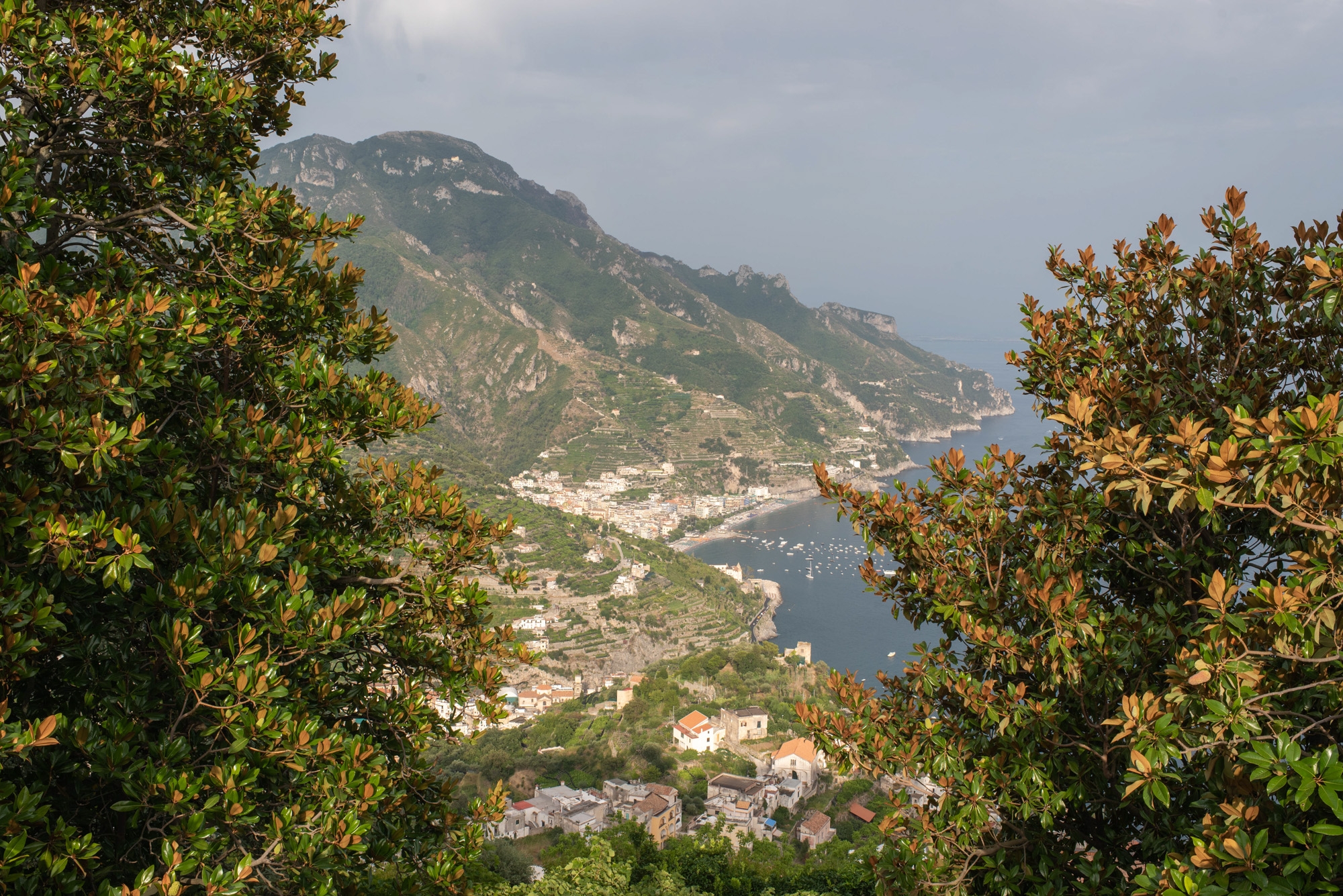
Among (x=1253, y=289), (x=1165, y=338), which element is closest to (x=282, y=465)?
(x=1165, y=338)

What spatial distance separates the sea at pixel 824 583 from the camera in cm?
4228

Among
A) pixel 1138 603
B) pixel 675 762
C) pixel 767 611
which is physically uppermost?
pixel 1138 603

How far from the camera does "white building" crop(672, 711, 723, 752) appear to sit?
27969 millimetres

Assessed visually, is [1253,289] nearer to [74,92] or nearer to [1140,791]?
[1140,791]

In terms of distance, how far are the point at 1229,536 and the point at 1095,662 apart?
0.70 m

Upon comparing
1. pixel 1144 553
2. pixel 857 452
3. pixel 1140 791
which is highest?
pixel 1144 553

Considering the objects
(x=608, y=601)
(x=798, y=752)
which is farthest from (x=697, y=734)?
(x=608, y=601)

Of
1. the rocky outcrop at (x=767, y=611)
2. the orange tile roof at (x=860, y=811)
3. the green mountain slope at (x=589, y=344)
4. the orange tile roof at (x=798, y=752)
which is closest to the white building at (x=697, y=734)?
the orange tile roof at (x=798, y=752)

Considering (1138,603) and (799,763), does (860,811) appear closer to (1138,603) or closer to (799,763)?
(799,763)

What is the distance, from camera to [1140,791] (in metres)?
2.88

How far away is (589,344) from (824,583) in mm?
71445

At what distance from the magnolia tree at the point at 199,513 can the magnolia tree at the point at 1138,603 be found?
192 centimetres

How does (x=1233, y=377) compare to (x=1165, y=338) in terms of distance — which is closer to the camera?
(x=1233, y=377)

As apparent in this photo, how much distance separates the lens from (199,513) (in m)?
2.61
